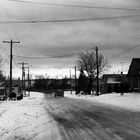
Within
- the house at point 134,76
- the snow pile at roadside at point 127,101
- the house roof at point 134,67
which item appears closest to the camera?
the snow pile at roadside at point 127,101

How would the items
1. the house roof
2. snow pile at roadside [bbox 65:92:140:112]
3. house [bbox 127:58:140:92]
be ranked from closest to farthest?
snow pile at roadside [bbox 65:92:140:112]
house [bbox 127:58:140:92]
the house roof

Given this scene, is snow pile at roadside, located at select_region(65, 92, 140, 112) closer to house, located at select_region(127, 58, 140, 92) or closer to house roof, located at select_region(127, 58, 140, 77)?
house, located at select_region(127, 58, 140, 92)

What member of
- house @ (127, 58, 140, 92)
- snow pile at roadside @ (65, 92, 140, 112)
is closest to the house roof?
house @ (127, 58, 140, 92)

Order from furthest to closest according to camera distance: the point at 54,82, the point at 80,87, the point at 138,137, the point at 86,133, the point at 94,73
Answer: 1. the point at 54,82
2. the point at 80,87
3. the point at 94,73
4. the point at 86,133
5. the point at 138,137

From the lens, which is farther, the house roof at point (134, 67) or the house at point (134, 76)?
the house roof at point (134, 67)

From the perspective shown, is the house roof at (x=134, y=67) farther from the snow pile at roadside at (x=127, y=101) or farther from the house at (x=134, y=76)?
the snow pile at roadside at (x=127, y=101)

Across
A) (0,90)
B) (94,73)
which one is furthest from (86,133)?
(94,73)

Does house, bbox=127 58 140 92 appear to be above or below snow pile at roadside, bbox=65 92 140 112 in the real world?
above

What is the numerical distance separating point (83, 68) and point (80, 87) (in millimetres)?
12427

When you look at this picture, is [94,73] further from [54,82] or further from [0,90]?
[54,82]

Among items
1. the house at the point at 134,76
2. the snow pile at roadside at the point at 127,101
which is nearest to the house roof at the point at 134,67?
the house at the point at 134,76

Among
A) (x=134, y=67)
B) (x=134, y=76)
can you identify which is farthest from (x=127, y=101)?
(x=134, y=67)

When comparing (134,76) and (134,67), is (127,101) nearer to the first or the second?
(134,76)

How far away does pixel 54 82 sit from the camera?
577 ft
